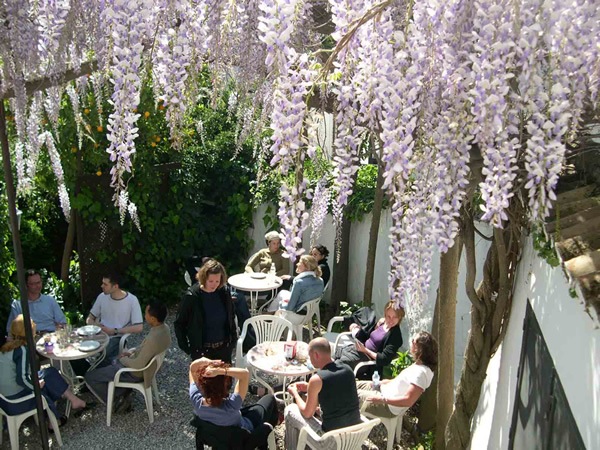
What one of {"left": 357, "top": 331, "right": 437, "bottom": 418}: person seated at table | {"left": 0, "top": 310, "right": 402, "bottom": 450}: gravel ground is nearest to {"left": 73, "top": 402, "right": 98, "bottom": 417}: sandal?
{"left": 0, "top": 310, "right": 402, "bottom": 450}: gravel ground

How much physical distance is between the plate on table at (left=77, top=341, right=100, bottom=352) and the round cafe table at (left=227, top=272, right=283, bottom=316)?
1.86 m

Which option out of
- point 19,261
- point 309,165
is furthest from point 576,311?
point 309,165

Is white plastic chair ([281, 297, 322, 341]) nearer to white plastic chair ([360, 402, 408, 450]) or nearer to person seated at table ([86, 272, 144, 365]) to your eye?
person seated at table ([86, 272, 144, 365])

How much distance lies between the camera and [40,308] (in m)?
5.60

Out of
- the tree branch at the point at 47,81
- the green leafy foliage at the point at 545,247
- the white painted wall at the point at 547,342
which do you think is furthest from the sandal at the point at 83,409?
the green leafy foliage at the point at 545,247

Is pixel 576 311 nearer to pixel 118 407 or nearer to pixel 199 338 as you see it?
pixel 199 338

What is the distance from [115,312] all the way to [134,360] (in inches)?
31.6

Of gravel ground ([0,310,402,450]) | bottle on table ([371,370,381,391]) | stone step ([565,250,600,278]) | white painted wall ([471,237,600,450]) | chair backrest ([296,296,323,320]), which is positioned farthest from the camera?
chair backrest ([296,296,323,320])

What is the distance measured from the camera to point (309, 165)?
7.19m

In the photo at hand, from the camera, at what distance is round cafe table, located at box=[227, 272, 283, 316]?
6.79 meters

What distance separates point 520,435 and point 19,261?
2.81 m

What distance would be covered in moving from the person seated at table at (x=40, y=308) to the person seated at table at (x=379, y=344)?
8.04ft

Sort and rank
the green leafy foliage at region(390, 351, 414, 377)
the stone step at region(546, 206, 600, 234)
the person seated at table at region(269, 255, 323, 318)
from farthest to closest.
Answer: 1. the person seated at table at region(269, 255, 323, 318)
2. the green leafy foliage at region(390, 351, 414, 377)
3. the stone step at region(546, 206, 600, 234)

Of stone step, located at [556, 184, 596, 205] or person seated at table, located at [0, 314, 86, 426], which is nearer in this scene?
stone step, located at [556, 184, 596, 205]
